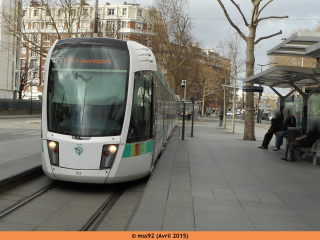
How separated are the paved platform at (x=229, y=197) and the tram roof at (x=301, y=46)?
10.2ft

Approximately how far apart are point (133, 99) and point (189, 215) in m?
3.09

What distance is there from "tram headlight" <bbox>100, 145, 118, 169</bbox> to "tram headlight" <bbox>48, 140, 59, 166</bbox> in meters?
0.86

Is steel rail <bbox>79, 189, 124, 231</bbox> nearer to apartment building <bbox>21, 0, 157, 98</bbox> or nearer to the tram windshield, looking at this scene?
the tram windshield

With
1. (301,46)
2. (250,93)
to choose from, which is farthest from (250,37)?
(301,46)

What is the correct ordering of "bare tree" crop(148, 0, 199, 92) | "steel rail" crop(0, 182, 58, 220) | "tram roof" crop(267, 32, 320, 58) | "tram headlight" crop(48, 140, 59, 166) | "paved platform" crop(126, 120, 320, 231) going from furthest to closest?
"bare tree" crop(148, 0, 199, 92) → "tram roof" crop(267, 32, 320, 58) → "tram headlight" crop(48, 140, 59, 166) → "steel rail" crop(0, 182, 58, 220) → "paved platform" crop(126, 120, 320, 231)

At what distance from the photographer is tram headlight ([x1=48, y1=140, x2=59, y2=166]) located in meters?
7.71

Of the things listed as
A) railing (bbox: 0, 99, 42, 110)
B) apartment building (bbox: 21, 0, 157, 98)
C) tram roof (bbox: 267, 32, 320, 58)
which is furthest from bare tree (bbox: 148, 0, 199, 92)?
tram roof (bbox: 267, 32, 320, 58)

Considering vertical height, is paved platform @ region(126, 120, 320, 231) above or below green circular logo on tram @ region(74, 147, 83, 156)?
below

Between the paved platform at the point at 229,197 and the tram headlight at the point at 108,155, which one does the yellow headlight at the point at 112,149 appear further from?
the paved platform at the point at 229,197

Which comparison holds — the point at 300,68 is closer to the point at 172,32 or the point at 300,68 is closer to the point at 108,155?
the point at 108,155

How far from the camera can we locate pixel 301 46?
12.4 m

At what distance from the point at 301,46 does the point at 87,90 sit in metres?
7.42
